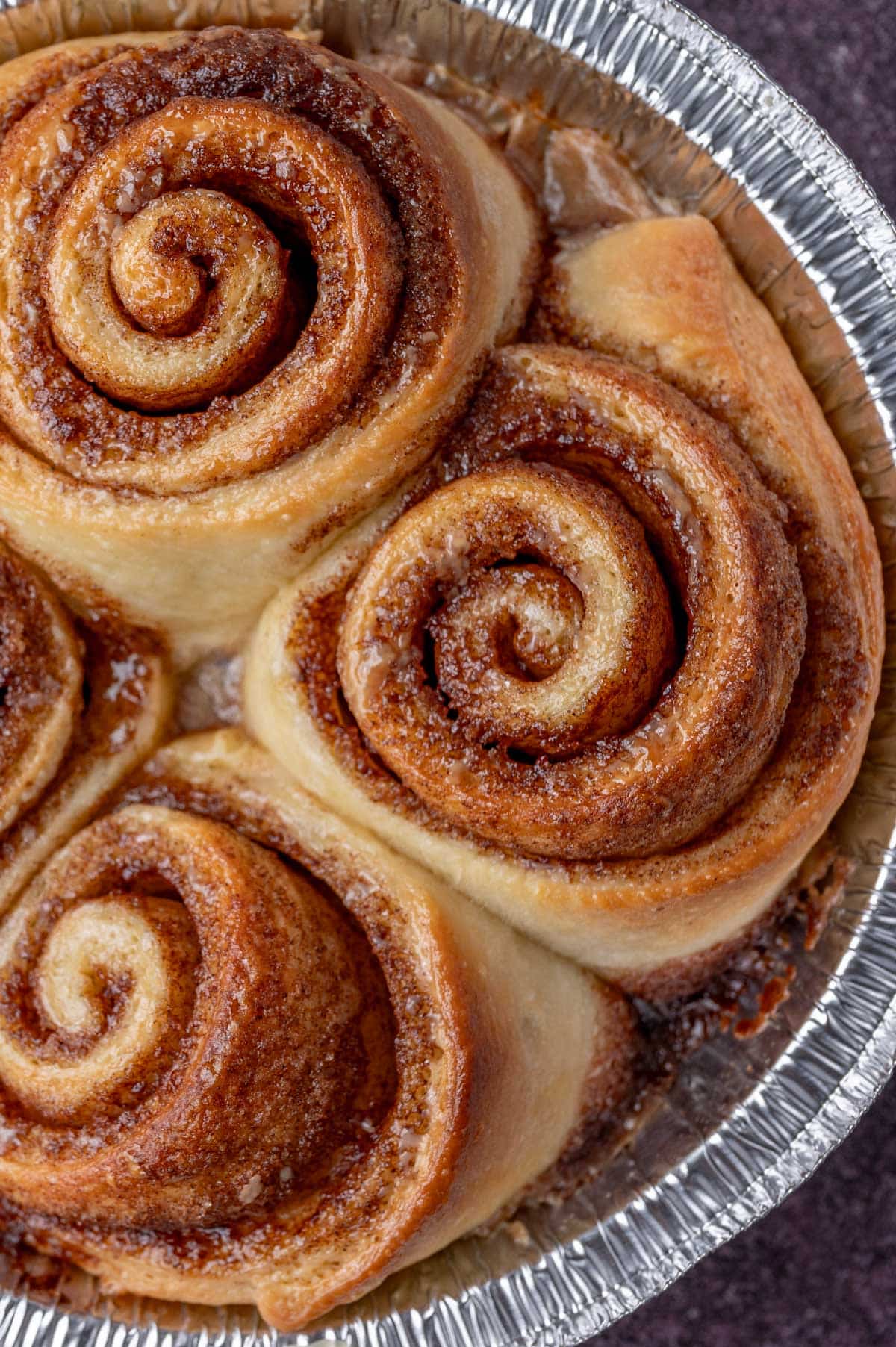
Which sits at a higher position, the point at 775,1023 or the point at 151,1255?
the point at 775,1023

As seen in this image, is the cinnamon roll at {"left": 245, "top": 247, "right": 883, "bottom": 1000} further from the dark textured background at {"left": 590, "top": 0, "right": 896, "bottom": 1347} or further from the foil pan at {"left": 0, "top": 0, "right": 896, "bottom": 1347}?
the dark textured background at {"left": 590, "top": 0, "right": 896, "bottom": 1347}

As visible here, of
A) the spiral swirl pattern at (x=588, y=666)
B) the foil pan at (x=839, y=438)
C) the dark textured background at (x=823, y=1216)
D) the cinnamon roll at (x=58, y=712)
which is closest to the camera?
the spiral swirl pattern at (x=588, y=666)

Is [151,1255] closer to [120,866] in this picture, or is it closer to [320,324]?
[120,866]

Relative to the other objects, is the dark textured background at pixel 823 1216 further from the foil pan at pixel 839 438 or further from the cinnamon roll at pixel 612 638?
the cinnamon roll at pixel 612 638

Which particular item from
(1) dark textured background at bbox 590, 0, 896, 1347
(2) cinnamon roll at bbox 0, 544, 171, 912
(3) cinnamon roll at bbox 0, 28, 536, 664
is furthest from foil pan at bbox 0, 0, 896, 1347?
(2) cinnamon roll at bbox 0, 544, 171, 912

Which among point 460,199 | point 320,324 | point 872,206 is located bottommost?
point 320,324

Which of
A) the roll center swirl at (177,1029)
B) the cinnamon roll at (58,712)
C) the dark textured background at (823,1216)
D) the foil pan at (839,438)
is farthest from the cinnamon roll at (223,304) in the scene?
the dark textured background at (823,1216)

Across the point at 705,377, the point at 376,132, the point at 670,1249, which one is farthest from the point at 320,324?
the point at 670,1249
